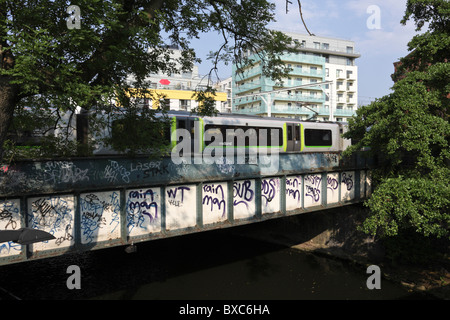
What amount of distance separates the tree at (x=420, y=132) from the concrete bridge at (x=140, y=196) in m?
3.19

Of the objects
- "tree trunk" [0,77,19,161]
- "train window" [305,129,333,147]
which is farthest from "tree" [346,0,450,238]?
"tree trunk" [0,77,19,161]

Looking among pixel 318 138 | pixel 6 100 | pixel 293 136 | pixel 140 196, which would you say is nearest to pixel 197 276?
pixel 140 196

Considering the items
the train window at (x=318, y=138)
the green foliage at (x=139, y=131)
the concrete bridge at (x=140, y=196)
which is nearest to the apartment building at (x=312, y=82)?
the train window at (x=318, y=138)

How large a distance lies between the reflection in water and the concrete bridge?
4.10m

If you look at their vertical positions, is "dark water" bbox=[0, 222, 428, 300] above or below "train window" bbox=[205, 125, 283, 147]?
below

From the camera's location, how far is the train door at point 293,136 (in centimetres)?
1967

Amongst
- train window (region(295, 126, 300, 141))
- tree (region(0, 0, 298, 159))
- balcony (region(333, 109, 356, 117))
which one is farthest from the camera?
balcony (region(333, 109, 356, 117))

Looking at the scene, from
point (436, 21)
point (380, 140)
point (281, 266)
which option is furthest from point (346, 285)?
point (436, 21)

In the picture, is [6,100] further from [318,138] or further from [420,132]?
[318,138]

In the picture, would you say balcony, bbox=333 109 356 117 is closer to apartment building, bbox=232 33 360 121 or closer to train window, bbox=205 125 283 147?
apartment building, bbox=232 33 360 121

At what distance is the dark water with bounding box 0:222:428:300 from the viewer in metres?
14.8

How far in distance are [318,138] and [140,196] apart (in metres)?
14.5

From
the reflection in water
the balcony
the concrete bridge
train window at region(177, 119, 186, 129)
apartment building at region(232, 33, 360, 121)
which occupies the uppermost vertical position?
apartment building at region(232, 33, 360, 121)

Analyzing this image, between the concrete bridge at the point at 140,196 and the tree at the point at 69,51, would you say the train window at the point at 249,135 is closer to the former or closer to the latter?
the concrete bridge at the point at 140,196
